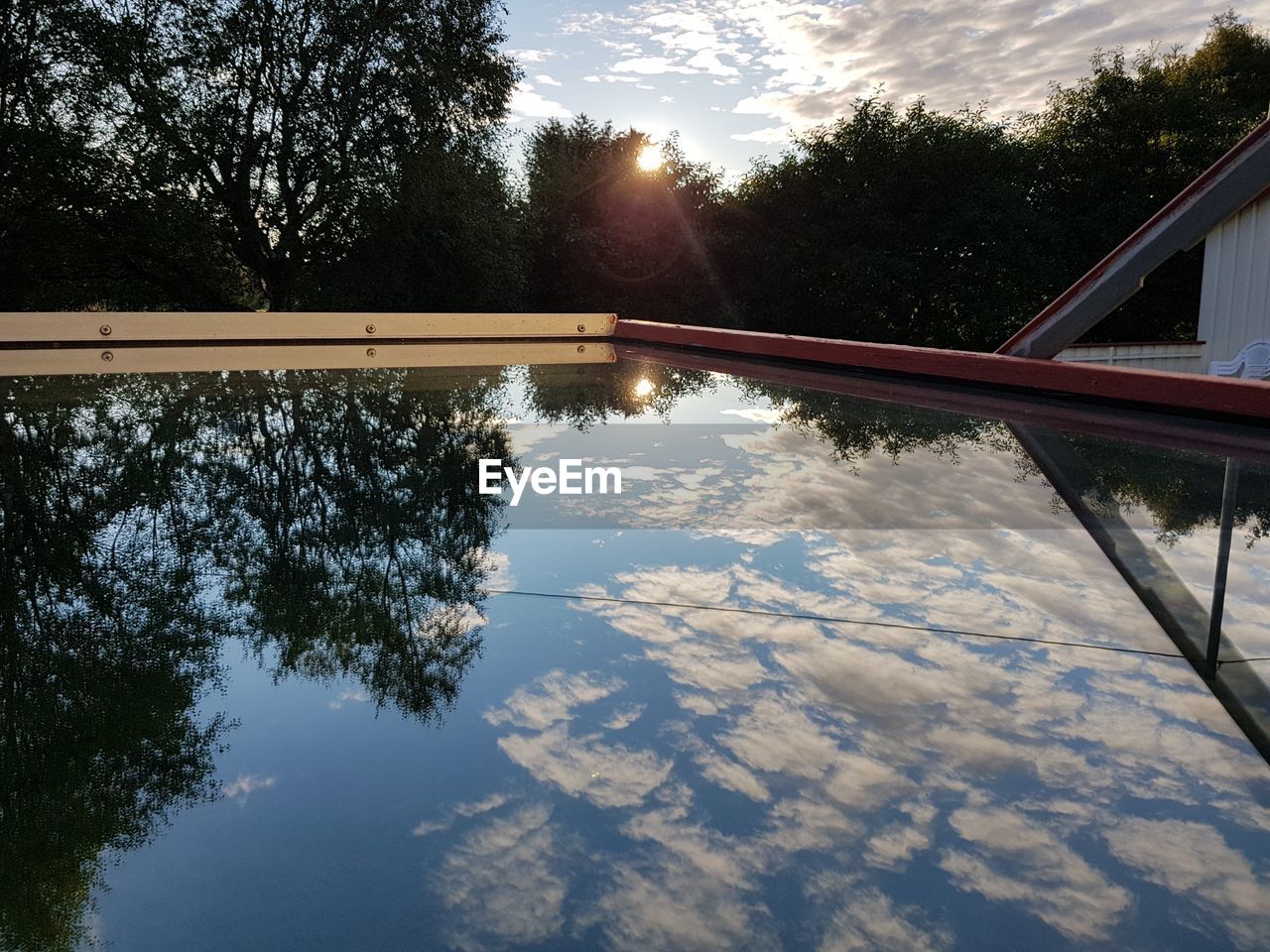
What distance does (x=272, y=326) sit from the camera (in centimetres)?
620

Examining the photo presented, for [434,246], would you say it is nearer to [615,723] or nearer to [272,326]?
[272,326]

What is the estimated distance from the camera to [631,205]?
18453 mm

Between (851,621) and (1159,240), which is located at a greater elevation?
(1159,240)

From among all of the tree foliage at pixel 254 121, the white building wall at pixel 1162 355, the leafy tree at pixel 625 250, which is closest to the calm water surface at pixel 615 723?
the white building wall at pixel 1162 355

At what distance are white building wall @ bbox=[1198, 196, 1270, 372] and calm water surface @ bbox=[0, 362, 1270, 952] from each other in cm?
616

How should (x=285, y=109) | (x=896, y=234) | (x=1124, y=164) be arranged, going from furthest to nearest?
(x=896, y=234), (x=1124, y=164), (x=285, y=109)

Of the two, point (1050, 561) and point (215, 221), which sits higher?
point (215, 221)

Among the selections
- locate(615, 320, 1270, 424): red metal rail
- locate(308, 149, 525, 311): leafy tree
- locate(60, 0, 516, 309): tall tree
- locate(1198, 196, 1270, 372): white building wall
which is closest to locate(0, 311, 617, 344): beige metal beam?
locate(615, 320, 1270, 424): red metal rail

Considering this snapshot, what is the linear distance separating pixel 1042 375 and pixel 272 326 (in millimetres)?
5167

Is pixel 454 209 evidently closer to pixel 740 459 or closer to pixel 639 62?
pixel 639 62

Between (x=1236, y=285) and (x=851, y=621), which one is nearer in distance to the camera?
(x=851, y=621)

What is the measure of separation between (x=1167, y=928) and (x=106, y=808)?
0.94 meters

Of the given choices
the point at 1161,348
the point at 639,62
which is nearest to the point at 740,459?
the point at 1161,348

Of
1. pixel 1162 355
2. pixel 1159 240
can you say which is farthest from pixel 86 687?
pixel 1162 355
